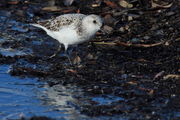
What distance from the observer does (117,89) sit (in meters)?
7.88

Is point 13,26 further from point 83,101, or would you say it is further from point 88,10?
point 83,101

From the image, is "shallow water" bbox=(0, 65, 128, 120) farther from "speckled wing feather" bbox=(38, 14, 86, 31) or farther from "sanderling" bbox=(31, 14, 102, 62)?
"speckled wing feather" bbox=(38, 14, 86, 31)

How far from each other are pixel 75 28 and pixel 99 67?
33.5 inches

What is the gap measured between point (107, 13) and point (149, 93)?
14.0 ft

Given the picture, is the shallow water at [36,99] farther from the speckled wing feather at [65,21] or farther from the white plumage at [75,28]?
the speckled wing feather at [65,21]

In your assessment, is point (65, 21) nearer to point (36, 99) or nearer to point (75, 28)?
point (75, 28)

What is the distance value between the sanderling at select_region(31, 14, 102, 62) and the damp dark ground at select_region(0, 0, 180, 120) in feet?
1.11

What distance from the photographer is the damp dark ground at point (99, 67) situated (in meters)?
7.15

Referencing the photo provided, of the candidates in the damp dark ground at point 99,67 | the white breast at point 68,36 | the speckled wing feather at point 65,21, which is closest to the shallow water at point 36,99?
the damp dark ground at point 99,67

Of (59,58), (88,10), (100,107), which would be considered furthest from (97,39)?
(100,107)

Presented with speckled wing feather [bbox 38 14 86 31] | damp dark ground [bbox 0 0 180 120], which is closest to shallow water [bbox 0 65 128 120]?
damp dark ground [bbox 0 0 180 120]

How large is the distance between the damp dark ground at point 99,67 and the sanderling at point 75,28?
34 centimetres

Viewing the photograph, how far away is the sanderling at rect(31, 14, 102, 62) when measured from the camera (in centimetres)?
923

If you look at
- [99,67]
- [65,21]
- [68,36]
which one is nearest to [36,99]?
→ [99,67]
